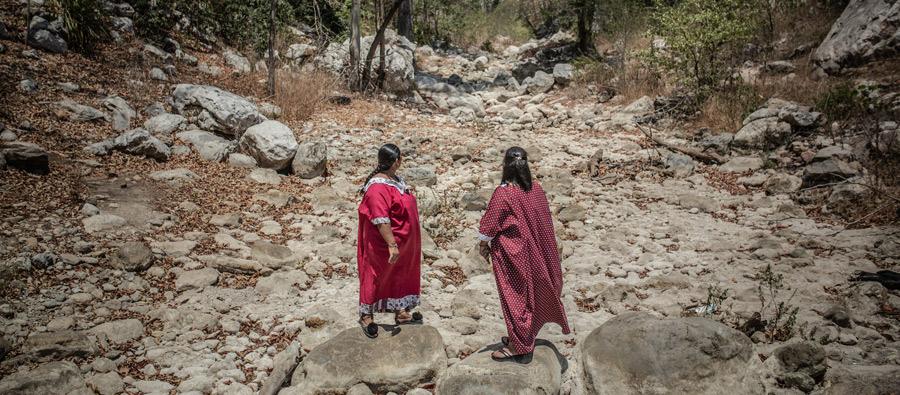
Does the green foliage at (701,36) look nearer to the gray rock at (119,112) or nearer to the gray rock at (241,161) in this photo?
the gray rock at (241,161)

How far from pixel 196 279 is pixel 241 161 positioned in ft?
9.74

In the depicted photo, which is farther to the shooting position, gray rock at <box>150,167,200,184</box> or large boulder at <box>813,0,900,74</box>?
large boulder at <box>813,0,900,74</box>

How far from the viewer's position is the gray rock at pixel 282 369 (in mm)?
3248

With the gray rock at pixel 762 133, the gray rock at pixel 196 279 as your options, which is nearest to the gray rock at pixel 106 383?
the gray rock at pixel 196 279

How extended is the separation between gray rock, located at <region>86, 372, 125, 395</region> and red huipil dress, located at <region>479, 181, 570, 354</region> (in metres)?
2.44

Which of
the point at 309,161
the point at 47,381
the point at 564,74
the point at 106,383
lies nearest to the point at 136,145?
the point at 309,161

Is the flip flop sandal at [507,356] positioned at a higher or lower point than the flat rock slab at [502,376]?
higher

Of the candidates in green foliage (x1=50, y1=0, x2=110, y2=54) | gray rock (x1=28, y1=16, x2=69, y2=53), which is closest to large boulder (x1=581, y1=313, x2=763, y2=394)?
gray rock (x1=28, y1=16, x2=69, y2=53)

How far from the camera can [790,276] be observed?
4.56 meters

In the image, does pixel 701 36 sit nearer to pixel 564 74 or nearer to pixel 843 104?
pixel 843 104

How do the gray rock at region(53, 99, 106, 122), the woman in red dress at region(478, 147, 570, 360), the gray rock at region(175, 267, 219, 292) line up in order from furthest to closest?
the gray rock at region(53, 99, 106, 122)
the gray rock at region(175, 267, 219, 292)
the woman in red dress at region(478, 147, 570, 360)

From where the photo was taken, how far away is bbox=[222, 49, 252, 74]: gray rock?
10695 mm

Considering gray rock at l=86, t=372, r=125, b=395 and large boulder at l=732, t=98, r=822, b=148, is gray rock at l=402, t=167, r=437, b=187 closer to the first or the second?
gray rock at l=86, t=372, r=125, b=395

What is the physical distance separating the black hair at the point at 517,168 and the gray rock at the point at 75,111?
648 cm
